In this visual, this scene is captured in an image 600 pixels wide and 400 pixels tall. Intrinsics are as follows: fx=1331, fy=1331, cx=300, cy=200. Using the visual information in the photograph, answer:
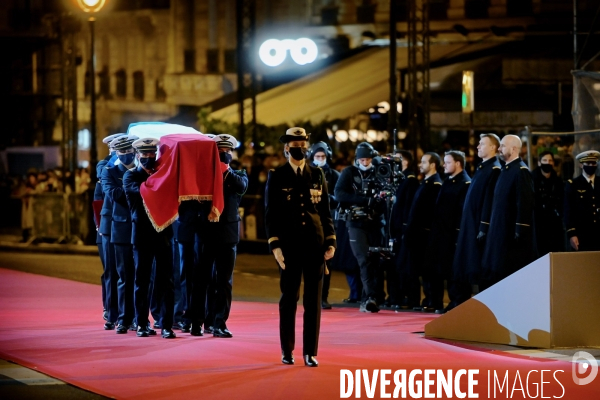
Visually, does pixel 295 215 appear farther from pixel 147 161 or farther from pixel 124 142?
pixel 124 142

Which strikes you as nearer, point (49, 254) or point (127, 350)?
point (127, 350)

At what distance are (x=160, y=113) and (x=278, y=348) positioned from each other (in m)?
39.0

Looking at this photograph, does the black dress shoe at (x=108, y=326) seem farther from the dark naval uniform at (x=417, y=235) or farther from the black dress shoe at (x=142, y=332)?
the dark naval uniform at (x=417, y=235)

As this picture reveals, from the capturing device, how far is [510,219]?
1481 centimetres

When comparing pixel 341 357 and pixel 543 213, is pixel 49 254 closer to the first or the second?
pixel 543 213

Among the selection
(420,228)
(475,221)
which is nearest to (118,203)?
(475,221)

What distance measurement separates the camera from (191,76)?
48438 mm

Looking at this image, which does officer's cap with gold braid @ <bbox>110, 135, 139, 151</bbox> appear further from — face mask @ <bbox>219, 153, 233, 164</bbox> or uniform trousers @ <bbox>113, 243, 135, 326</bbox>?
uniform trousers @ <bbox>113, 243, 135, 326</bbox>

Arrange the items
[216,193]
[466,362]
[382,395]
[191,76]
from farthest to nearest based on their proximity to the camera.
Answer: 1. [191,76]
2. [216,193]
3. [466,362]
4. [382,395]

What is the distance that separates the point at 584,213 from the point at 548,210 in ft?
8.51

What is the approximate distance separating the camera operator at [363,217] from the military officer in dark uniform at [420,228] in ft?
1.46

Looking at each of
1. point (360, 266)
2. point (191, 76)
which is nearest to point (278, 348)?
point (360, 266)

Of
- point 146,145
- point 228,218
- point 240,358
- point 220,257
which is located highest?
point 146,145

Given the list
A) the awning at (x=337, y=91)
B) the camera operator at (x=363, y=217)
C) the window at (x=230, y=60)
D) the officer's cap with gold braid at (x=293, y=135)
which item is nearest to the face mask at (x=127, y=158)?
the officer's cap with gold braid at (x=293, y=135)
